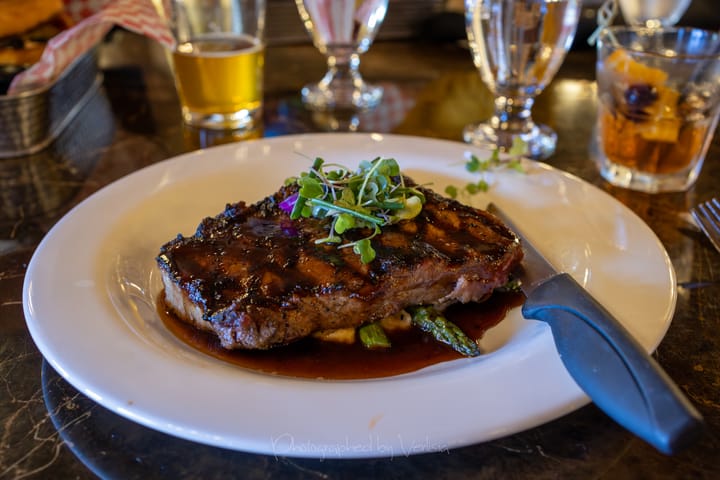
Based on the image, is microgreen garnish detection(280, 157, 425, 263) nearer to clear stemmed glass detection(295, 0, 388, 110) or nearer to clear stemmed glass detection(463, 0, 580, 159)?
clear stemmed glass detection(463, 0, 580, 159)

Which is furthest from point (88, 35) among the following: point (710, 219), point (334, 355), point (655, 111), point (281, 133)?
point (710, 219)

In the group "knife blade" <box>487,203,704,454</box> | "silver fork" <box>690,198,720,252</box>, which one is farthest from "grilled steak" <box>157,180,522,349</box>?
"silver fork" <box>690,198,720,252</box>

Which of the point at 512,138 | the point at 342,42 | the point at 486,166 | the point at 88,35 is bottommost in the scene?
the point at 512,138

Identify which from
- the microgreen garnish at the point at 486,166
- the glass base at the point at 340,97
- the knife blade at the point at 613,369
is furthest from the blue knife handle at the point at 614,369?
the glass base at the point at 340,97

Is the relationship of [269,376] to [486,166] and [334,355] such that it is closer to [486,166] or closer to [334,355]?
[334,355]

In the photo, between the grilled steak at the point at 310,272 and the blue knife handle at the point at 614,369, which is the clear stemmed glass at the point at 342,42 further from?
the blue knife handle at the point at 614,369

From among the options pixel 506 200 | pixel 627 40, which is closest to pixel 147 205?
pixel 506 200
